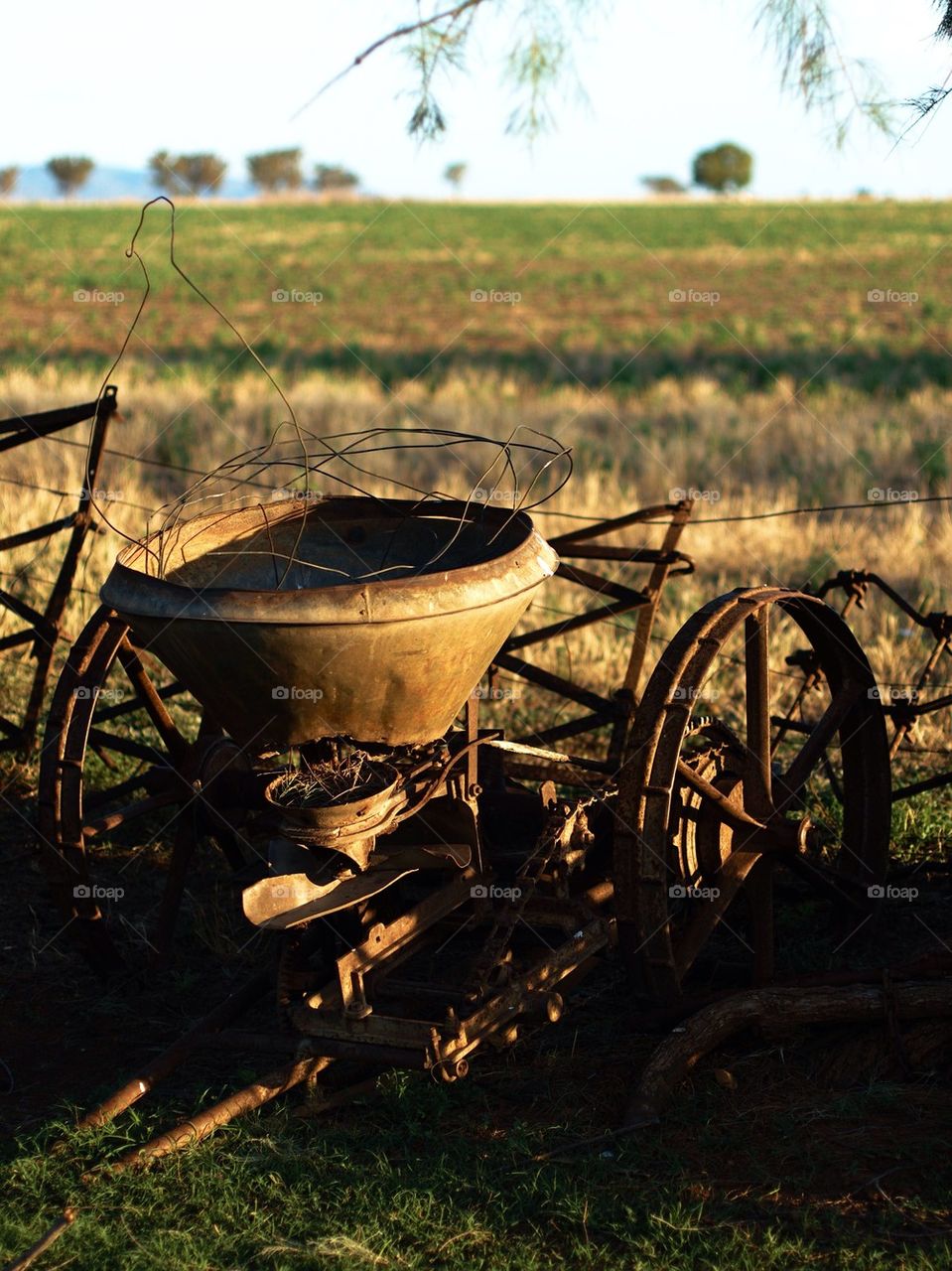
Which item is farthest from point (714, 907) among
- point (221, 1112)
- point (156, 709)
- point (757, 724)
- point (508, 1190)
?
point (156, 709)

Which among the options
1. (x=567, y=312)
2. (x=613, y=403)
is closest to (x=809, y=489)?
(x=613, y=403)

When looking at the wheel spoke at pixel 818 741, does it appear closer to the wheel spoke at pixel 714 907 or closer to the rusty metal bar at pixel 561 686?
the wheel spoke at pixel 714 907

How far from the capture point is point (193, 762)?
5.37 meters

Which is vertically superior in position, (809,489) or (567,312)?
(567,312)

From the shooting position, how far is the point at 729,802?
4.57m

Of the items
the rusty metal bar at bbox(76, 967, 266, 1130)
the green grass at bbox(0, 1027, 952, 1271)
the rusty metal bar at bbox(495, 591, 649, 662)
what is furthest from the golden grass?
the green grass at bbox(0, 1027, 952, 1271)

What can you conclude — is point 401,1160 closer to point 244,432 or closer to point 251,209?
point 244,432

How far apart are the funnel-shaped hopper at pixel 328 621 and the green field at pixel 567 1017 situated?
120 cm

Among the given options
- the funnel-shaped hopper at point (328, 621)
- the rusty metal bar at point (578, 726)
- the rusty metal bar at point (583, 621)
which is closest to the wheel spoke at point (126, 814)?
the funnel-shaped hopper at point (328, 621)

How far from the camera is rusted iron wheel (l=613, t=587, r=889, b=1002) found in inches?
165

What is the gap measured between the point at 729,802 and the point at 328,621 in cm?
163

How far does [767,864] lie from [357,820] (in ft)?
5.42

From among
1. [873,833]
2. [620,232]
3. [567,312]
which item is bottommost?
[873,833]

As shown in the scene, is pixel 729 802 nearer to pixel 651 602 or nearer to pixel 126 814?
pixel 651 602
